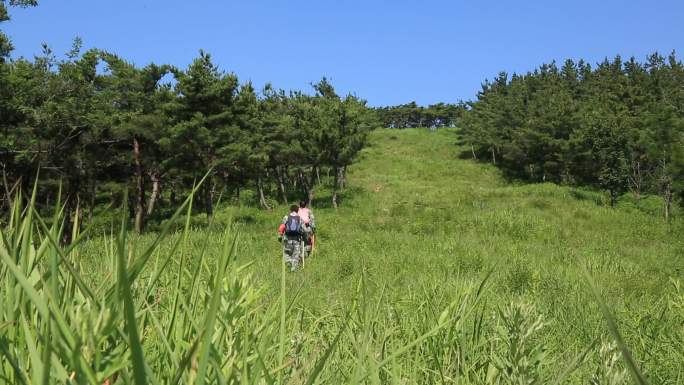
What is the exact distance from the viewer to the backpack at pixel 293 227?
10609mm

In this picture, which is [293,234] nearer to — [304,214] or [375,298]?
[304,214]

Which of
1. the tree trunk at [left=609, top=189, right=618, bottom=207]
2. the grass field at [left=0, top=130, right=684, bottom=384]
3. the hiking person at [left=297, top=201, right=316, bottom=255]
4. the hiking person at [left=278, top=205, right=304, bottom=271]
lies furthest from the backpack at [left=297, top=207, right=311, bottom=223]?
the tree trunk at [left=609, top=189, right=618, bottom=207]

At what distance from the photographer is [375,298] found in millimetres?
2832

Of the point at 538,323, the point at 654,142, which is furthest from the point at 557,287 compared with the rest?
the point at 654,142

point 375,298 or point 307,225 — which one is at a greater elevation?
point 375,298

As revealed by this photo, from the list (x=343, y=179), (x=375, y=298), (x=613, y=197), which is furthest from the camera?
(x=343, y=179)

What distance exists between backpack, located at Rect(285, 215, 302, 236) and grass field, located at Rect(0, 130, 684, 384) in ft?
2.74

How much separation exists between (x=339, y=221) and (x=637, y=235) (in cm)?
1275

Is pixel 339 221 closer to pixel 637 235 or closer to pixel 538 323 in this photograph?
pixel 637 235

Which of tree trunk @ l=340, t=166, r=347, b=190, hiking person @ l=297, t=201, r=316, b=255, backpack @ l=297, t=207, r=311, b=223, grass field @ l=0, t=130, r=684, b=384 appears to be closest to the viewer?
grass field @ l=0, t=130, r=684, b=384

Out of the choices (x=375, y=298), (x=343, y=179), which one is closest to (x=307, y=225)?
(x=375, y=298)

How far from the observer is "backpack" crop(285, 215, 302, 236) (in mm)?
10609

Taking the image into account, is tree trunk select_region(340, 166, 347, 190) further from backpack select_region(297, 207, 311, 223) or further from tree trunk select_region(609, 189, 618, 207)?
backpack select_region(297, 207, 311, 223)

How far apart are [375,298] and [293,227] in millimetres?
7856
